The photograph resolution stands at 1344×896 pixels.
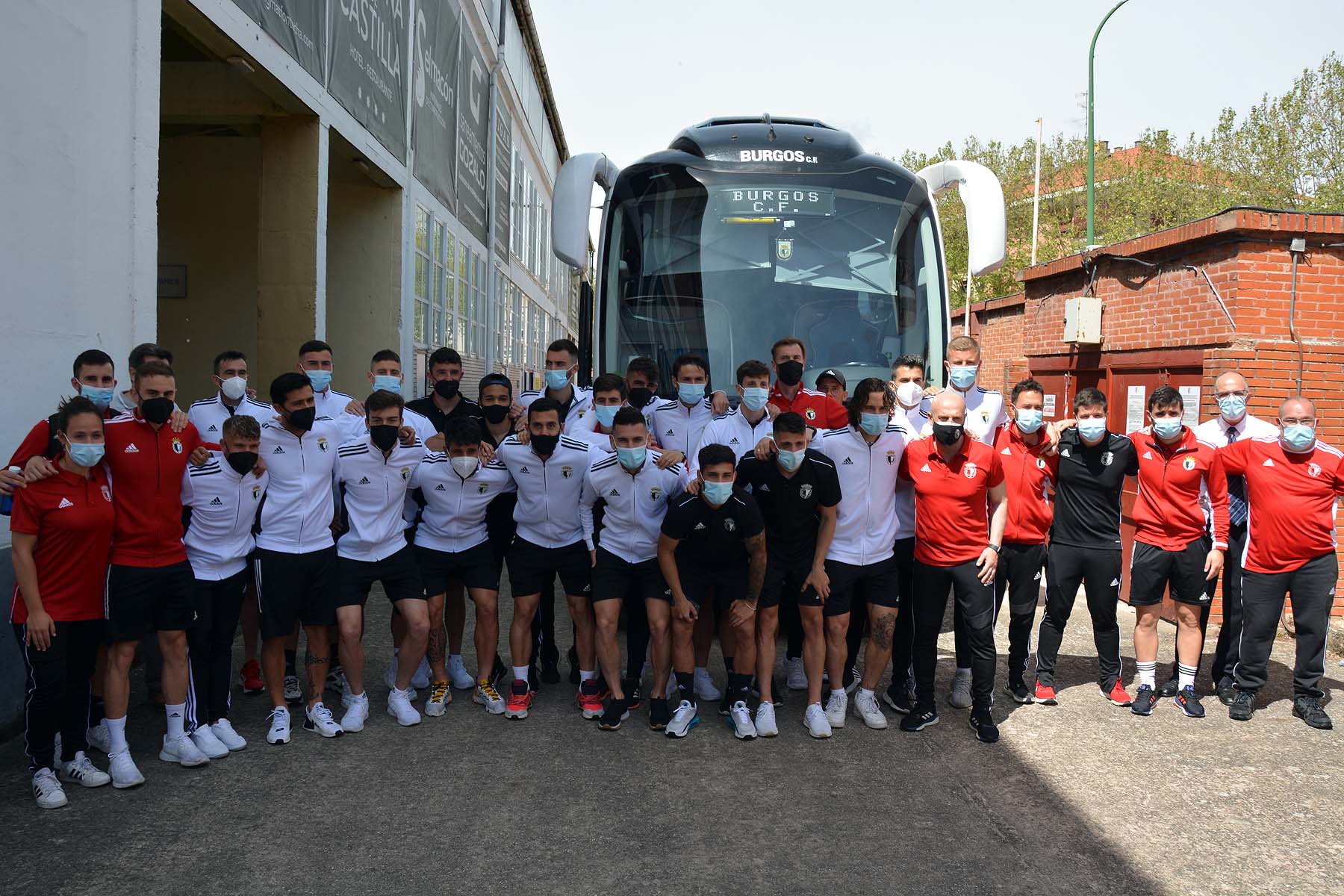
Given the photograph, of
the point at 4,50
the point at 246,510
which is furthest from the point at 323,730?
the point at 4,50

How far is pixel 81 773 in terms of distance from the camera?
476 cm

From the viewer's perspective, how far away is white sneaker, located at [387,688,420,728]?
5.75 m

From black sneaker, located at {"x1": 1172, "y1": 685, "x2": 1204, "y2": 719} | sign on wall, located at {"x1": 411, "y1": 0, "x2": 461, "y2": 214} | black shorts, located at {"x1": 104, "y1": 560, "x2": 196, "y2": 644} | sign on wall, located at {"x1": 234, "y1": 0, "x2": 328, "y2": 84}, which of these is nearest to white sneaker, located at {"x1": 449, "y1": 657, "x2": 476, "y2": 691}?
black shorts, located at {"x1": 104, "y1": 560, "x2": 196, "y2": 644}

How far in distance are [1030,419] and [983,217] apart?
230 centimetres

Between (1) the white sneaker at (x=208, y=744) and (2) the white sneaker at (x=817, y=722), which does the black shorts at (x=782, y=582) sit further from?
(1) the white sneaker at (x=208, y=744)

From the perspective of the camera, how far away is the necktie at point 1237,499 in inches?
258

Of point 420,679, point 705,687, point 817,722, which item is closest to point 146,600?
point 420,679

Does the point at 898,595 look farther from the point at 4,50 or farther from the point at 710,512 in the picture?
the point at 4,50

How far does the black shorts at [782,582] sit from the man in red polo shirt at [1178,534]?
7.05 ft

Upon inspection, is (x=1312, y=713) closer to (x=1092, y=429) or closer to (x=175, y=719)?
(x=1092, y=429)

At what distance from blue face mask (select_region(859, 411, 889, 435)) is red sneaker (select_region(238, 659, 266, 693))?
3.83m

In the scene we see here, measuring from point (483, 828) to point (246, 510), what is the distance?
2.13 metres

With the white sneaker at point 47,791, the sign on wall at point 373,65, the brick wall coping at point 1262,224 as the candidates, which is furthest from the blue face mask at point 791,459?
the sign on wall at point 373,65

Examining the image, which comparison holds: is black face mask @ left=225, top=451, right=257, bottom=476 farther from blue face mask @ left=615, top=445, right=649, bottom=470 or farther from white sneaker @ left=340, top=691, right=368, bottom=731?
blue face mask @ left=615, top=445, right=649, bottom=470
